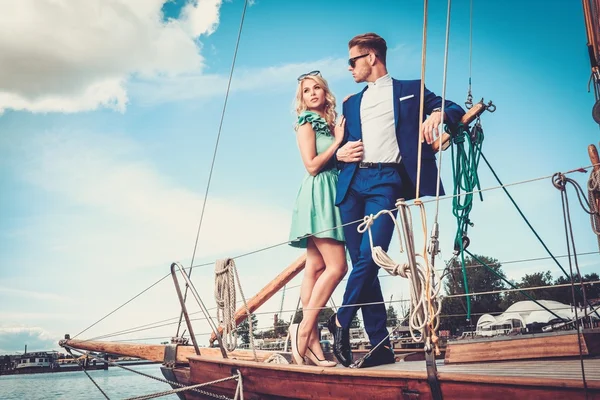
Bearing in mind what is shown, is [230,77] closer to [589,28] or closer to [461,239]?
[461,239]

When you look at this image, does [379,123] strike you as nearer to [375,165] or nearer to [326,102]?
[375,165]

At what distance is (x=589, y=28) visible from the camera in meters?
5.07

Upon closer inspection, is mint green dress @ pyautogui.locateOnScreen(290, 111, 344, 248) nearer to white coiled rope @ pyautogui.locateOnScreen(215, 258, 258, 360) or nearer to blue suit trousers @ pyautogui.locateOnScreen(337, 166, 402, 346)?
blue suit trousers @ pyautogui.locateOnScreen(337, 166, 402, 346)

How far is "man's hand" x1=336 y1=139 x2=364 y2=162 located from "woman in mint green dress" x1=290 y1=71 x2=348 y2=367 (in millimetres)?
114

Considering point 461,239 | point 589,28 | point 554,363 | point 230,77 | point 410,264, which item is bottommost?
point 554,363

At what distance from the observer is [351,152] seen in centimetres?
326

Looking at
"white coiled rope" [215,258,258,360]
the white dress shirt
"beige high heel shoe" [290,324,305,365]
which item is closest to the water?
"white coiled rope" [215,258,258,360]

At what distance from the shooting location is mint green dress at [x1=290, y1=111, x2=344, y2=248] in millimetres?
3350

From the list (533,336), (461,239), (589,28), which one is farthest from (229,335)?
(589,28)

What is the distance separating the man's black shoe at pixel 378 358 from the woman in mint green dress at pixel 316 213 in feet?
0.72

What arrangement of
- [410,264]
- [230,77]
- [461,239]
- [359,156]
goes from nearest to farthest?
[410,264]
[461,239]
[359,156]
[230,77]

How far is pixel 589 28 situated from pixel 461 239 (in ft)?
11.9

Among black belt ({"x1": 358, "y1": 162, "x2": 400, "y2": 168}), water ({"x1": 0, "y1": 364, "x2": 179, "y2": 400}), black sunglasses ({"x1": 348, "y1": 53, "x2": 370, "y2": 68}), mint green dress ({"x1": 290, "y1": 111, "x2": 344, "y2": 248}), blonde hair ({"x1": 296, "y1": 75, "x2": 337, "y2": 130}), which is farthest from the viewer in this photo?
water ({"x1": 0, "y1": 364, "x2": 179, "y2": 400})

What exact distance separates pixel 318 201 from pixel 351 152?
1.44ft
